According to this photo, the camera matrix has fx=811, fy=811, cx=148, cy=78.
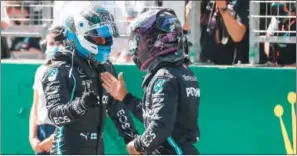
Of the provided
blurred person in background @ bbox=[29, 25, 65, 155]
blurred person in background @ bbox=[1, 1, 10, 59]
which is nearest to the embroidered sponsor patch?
blurred person in background @ bbox=[29, 25, 65, 155]

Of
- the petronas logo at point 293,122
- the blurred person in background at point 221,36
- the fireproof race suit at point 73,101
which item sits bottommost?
the petronas logo at point 293,122

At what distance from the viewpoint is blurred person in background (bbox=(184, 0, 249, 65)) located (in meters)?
7.99

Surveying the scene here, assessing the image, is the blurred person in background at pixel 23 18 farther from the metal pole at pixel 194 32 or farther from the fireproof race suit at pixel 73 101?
the fireproof race suit at pixel 73 101

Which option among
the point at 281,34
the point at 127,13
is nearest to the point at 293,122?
the point at 281,34

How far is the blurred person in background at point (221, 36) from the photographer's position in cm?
799

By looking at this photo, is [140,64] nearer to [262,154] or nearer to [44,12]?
[262,154]

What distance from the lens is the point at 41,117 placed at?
7.87 meters

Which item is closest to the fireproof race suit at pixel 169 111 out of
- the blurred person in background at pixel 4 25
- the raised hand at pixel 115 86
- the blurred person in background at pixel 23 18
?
the raised hand at pixel 115 86

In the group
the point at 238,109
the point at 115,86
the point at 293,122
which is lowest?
the point at 293,122

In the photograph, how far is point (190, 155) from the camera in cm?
541

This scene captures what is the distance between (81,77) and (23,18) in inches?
125

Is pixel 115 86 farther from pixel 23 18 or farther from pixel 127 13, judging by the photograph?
pixel 23 18

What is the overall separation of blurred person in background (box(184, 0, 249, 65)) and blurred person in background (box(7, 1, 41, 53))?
5.95 ft

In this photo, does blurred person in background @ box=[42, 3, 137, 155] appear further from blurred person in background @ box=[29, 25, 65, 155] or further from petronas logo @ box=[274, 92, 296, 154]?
petronas logo @ box=[274, 92, 296, 154]
